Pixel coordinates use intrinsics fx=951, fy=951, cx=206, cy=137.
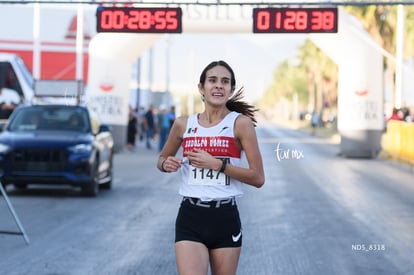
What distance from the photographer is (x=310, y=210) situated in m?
15.4

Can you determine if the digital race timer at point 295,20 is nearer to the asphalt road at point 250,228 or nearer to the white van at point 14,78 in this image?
the asphalt road at point 250,228

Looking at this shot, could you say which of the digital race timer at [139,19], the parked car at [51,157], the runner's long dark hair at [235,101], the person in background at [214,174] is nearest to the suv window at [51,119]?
the parked car at [51,157]

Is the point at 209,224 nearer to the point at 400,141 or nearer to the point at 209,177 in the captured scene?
the point at 209,177

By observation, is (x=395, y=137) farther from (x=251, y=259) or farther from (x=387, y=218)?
(x=251, y=259)

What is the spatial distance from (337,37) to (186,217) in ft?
80.8

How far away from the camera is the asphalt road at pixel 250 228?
32.4 ft

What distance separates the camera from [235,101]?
611 centimetres

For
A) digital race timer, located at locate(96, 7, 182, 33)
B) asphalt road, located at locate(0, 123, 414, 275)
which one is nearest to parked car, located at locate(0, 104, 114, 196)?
asphalt road, located at locate(0, 123, 414, 275)

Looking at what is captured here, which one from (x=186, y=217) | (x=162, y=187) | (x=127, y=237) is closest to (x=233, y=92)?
(x=186, y=217)

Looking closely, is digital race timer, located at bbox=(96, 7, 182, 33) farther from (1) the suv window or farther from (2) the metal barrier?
(2) the metal barrier

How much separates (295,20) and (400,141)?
440 inches

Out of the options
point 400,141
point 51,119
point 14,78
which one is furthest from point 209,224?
point 14,78

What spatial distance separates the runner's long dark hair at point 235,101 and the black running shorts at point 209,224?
2.02 ft

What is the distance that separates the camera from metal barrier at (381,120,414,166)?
89.4ft
